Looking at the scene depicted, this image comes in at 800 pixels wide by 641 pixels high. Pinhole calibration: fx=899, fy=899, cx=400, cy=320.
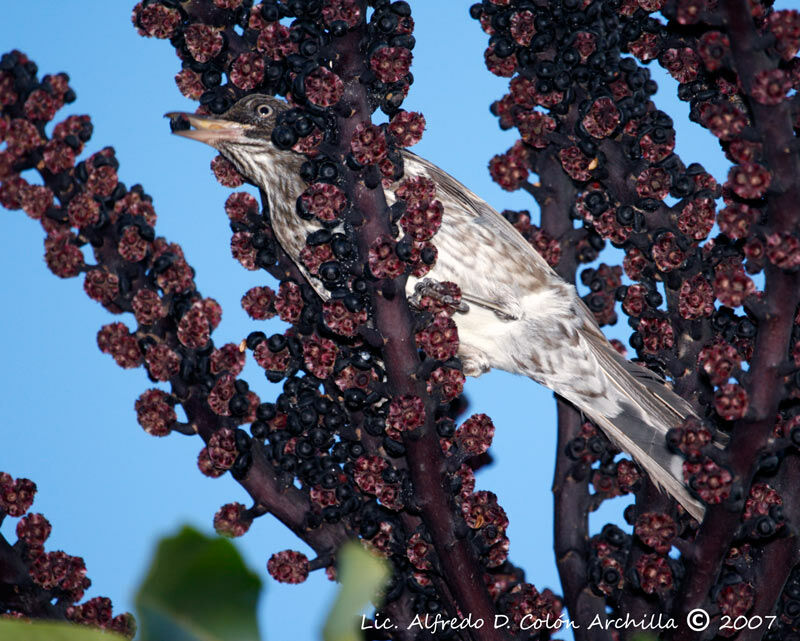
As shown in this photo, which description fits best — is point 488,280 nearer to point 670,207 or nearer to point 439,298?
point 670,207

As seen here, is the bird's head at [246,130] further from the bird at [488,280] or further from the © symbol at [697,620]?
the © symbol at [697,620]

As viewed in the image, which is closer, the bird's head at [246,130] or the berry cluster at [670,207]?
the berry cluster at [670,207]

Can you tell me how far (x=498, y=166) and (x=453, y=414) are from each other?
450 mm

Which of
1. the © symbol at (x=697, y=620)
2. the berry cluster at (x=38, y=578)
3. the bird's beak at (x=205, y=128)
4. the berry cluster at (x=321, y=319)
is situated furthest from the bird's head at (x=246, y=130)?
the © symbol at (x=697, y=620)

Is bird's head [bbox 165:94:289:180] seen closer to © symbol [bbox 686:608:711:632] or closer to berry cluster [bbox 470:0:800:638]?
berry cluster [bbox 470:0:800:638]

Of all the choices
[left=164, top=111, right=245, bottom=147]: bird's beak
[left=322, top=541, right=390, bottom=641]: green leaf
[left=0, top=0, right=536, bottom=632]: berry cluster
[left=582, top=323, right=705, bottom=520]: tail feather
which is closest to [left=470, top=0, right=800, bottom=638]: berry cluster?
[left=582, top=323, right=705, bottom=520]: tail feather

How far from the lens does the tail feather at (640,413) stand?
1.55 m

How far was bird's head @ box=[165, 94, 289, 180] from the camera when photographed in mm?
1911

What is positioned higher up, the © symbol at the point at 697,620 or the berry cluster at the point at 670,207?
the berry cluster at the point at 670,207

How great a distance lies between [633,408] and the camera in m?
1.80

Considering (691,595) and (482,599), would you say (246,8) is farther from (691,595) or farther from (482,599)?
(691,595)

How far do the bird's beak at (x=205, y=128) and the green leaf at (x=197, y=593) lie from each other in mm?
1393

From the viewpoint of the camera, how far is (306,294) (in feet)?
4.43

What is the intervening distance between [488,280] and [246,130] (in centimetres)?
63
